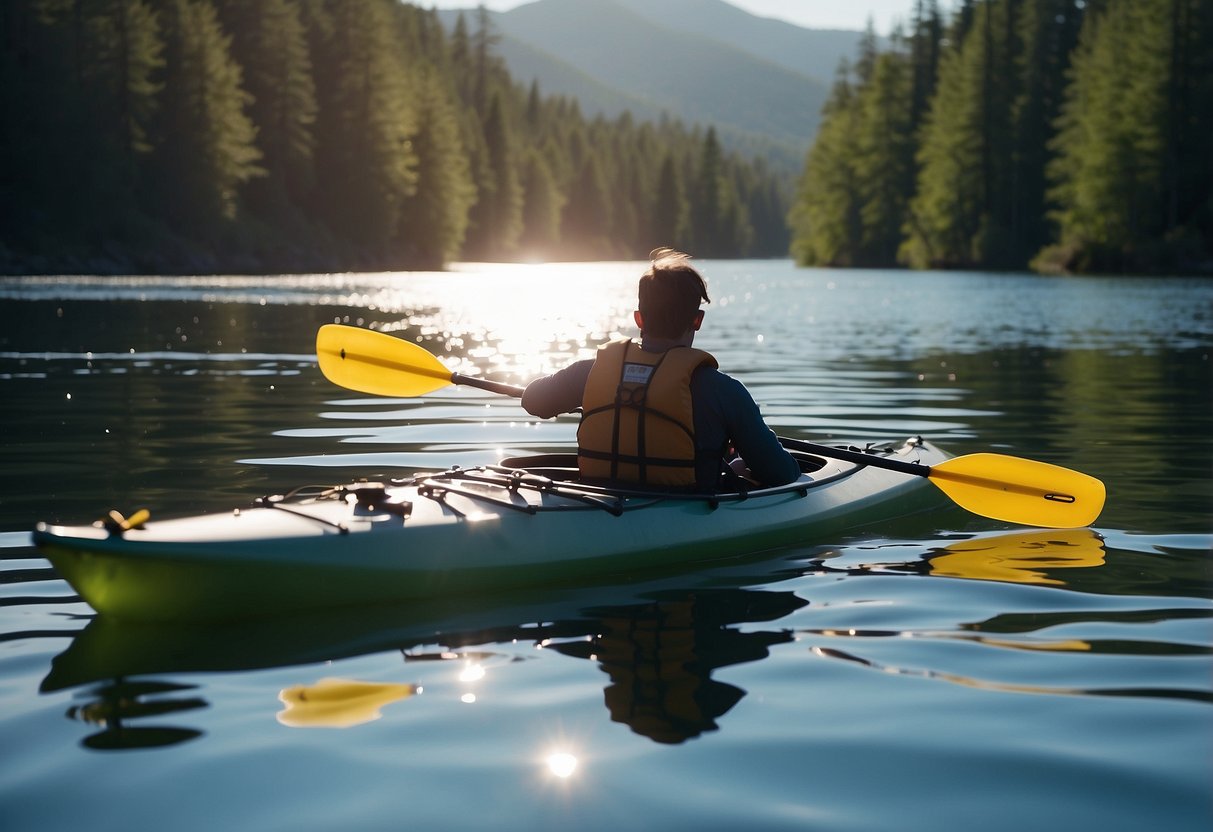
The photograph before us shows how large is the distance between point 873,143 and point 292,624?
215 feet

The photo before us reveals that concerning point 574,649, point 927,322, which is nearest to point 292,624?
point 574,649

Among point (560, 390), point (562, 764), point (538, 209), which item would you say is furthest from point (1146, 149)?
point (538, 209)

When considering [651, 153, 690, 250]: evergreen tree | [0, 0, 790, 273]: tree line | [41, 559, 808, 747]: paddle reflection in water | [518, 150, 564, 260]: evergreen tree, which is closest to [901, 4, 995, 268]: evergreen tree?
[0, 0, 790, 273]: tree line

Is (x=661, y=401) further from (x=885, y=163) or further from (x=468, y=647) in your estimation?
(x=885, y=163)

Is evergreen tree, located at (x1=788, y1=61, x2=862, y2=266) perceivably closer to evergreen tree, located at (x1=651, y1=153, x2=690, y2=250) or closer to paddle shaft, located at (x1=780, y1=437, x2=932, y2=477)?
evergreen tree, located at (x1=651, y1=153, x2=690, y2=250)

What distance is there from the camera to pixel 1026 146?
57812 mm

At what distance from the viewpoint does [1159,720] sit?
3.76m

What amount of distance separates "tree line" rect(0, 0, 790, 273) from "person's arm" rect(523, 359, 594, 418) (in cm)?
3825

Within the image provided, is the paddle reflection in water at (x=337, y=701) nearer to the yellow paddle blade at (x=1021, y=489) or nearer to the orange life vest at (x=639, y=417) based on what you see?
the orange life vest at (x=639, y=417)

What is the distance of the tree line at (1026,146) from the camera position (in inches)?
1802

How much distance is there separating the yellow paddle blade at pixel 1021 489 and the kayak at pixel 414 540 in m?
0.40

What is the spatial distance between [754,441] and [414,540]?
5.20 feet

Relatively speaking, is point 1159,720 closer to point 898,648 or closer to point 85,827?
point 898,648

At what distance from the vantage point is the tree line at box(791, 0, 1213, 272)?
45781 millimetres
